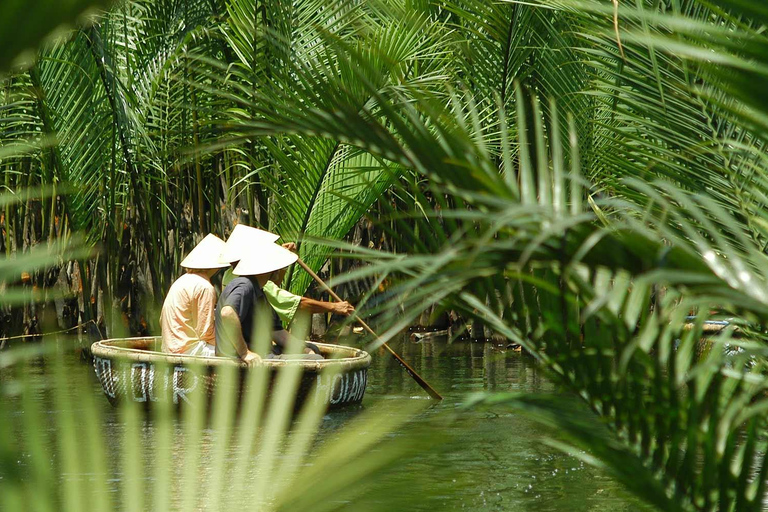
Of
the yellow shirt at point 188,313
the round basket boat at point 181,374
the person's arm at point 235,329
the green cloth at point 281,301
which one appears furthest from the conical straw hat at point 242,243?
the round basket boat at point 181,374

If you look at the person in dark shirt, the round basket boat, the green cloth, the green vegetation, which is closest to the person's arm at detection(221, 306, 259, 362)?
the person in dark shirt

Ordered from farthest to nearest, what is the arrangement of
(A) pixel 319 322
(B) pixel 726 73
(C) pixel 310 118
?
1. (A) pixel 319 322
2. (C) pixel 310 118
3. (B) pixel 726 73

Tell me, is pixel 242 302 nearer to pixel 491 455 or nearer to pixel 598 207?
pixel 491 455

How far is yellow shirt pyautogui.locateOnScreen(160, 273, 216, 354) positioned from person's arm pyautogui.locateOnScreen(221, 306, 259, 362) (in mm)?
708

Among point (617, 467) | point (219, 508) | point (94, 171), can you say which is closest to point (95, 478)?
point (219, 508)

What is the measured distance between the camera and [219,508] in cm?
141

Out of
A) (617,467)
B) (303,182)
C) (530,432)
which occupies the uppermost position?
(303,182)

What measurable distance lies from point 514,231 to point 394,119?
324 mm

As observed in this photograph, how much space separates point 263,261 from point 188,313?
105 cm

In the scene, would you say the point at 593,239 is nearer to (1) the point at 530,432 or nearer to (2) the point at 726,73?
(2) the point at 726,73

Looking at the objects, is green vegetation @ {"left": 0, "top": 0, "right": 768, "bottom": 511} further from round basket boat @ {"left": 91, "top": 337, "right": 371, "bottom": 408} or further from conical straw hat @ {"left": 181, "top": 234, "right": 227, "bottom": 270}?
round basket boat @ {"left": 91, "top": 337, "right": 371, "bottom": 408}

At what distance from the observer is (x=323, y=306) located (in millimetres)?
10469

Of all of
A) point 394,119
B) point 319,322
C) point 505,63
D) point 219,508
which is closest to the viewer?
point 219,508

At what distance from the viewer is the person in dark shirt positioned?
941cm
